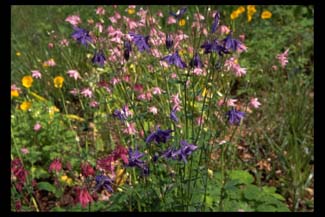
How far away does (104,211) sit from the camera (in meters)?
2.47

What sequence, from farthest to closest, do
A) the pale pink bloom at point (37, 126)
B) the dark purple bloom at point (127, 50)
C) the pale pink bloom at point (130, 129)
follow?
the pale pink bloom at point (37, 126), the pale pink bloom at point (130, 129), the dark purple bloom at point (127, 50)

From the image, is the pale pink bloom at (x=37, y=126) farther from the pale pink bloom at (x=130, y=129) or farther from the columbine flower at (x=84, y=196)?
the columbine flower at (x=84, y=196)

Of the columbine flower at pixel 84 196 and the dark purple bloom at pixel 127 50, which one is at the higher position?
the dark purple bloom at pixel 127 50

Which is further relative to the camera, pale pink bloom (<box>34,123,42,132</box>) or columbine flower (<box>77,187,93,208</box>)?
pale pink bloom (<box>34,123,42,132</box>)

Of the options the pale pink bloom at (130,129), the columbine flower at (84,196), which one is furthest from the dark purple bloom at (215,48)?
the columbine flower at (84,196)

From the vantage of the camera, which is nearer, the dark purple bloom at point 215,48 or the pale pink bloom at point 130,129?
the dark purple bloom at point 215,48

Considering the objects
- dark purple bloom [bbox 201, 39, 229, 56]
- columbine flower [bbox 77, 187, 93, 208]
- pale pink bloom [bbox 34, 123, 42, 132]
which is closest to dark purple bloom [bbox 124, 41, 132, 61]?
dark purple bloom [bbox 201, 39, 229, 56]

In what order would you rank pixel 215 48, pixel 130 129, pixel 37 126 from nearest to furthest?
pixel 215 48 → pixel 130 129 → pixel 37 126

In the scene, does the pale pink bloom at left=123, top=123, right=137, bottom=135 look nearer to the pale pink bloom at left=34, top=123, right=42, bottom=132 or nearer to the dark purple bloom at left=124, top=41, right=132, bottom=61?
the dark purple bloom at left=124, top=41, right=132, bottom=61

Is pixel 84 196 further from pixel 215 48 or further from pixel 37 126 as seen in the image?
pixel 37 126

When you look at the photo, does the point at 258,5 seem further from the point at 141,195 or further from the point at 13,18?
the point at 141,195

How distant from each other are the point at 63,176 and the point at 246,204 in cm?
110

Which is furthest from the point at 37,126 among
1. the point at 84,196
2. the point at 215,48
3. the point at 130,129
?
the point at 215,48

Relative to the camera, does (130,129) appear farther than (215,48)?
Yes
